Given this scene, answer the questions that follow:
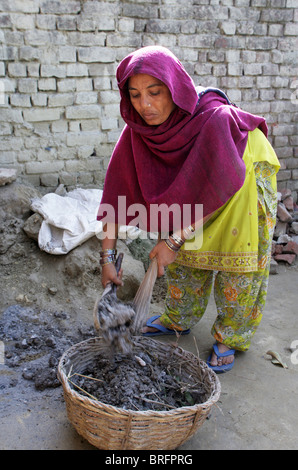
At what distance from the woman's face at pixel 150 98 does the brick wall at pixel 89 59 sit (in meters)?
2.06

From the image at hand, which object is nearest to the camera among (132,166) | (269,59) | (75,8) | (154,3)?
(132,166)

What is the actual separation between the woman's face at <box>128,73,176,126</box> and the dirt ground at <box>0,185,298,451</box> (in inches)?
61.1

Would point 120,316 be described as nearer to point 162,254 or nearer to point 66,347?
point 162,254

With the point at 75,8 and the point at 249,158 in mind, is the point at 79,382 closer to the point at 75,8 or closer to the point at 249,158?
the point at 249,158

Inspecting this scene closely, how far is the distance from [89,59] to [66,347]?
262cm

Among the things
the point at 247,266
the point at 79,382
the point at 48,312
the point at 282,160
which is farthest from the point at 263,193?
the point at 282,160

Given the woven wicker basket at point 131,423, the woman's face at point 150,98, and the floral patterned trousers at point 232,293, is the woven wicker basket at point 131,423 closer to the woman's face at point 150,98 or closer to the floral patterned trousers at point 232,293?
the floral patterned trousers at point 232,293

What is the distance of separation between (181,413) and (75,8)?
3502mm

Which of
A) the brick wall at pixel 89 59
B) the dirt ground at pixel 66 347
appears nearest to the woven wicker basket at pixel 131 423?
the dirt ground at pixel 66 347

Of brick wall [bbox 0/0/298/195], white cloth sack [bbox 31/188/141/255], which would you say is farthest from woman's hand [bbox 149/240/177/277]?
brick wall [bbox 0/0/298/195]

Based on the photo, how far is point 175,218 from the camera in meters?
2.34

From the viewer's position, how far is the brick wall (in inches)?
150

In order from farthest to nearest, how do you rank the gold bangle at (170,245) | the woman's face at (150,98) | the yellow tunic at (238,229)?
1. the yellow tunic at (238,229)
2. the gold bangle at (170,245)
3. the woman's face at (150,98)

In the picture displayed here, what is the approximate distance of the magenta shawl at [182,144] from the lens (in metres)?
2.11
